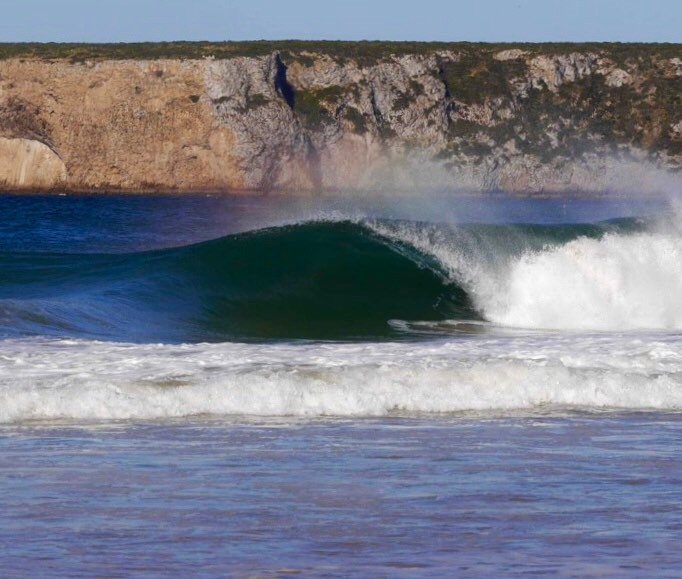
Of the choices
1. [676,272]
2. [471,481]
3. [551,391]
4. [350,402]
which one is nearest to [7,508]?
[471,481]

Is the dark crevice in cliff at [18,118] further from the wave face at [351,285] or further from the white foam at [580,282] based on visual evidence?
the white foam at [580,282]

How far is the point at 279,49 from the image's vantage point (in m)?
92.6

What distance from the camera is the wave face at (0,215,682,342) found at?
50.6 ft

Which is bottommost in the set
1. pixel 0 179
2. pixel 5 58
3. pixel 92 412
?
pixel 92 412

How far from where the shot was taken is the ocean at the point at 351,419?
5527 millimetres

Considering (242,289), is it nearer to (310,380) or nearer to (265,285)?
(265,285)

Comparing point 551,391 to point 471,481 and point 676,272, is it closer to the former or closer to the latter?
point 471,481

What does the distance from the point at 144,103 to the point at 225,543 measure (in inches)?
3106

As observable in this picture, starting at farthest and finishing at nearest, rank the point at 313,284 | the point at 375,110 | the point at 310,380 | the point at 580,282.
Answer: the point at 375,110 → the point at 313,284 → the point at 580,282 → the point at 310,380

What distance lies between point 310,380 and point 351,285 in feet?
30.8

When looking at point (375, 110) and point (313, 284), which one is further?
point (375, 110)

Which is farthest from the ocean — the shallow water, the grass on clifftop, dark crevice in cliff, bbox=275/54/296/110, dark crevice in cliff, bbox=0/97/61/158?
dark crevice in cliff, bbox=275/54/296/110

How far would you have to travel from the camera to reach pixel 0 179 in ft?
275

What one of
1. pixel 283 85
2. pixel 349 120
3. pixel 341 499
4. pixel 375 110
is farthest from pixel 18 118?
pixel 341 499
